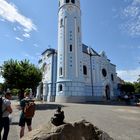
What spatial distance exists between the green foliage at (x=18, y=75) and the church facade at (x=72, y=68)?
14230 millimetres

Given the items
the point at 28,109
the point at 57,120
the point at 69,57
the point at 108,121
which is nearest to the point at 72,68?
the point at 69,57

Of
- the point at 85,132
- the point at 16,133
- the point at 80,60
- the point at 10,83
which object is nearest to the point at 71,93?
the point at 80,60

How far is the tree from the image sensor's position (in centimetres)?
2541

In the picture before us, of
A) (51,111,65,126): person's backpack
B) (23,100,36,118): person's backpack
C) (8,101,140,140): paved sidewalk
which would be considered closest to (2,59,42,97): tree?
(8,101,140,140): paved sidewalk

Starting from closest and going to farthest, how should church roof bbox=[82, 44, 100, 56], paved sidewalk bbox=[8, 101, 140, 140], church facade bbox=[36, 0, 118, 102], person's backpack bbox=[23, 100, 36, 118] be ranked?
1. person's backpack bbox=[23, 100, 36, 118]
2. paved sidewalk bbox=[8, 101, 140, 140]
3. church facade bbox=[36, 0, 118, 102]
4. church roof bbox=[82, 44, 100, 56]

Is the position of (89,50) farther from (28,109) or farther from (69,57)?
(28,109)

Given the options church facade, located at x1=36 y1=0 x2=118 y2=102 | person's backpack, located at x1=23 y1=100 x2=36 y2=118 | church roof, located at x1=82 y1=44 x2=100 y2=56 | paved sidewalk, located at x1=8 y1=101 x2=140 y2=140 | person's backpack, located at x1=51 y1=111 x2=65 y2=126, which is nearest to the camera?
person's backpack, located at x1=51 y1=111 x2=65 y2=126

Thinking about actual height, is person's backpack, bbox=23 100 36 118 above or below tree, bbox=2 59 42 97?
below

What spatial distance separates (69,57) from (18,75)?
1683 cm

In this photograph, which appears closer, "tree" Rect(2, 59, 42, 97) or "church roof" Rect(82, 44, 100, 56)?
"tree" Rect(2, 59, 42, 97)

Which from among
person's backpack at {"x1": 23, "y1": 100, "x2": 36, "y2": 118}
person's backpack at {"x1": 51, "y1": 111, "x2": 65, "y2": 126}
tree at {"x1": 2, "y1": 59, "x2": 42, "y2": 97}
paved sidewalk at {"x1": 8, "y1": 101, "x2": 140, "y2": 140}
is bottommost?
paved sidewalk at {"x1": 8, "y1": 101, "x2": 140, "y2": 140}

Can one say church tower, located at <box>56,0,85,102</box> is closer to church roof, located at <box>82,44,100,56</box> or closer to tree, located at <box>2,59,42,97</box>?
church roof, located at <box>82,44,100,56</box>

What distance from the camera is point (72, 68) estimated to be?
40.4 m

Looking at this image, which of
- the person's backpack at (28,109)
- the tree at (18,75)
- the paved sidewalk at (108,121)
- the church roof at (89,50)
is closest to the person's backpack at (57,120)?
the paved sidewalk at (108,121)
